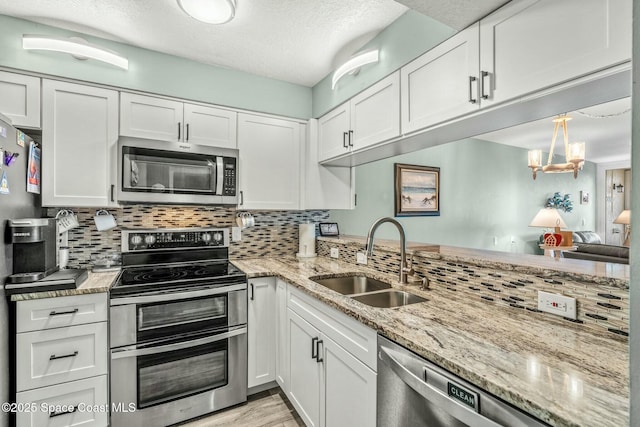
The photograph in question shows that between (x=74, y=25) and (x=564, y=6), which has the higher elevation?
(x=74, y=25)

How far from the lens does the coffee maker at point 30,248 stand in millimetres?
1548

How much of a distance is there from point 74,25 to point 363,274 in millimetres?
2436

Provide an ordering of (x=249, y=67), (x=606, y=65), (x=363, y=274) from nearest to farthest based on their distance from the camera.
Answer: (x=606, y=65)
(x=363, y=274)
(x=249, y=67)

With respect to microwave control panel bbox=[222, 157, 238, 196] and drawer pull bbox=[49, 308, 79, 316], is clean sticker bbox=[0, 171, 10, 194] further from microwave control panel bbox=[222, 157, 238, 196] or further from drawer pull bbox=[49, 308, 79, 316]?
microwave control panel bbox=[222, 157, 238, 196]

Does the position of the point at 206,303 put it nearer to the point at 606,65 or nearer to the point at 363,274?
the point at 363,274

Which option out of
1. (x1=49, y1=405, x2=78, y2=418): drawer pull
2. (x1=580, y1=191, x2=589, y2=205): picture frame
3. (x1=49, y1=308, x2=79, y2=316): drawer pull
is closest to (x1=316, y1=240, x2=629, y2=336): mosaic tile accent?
(x1=49, y1=308, x2=79, y2=316): drawer pull

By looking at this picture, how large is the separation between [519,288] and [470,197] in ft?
11.8

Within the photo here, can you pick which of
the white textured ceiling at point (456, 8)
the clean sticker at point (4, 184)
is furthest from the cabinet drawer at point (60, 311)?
the white textured ceiling at point (456, 8)

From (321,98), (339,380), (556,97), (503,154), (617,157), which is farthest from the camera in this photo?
(617,157)

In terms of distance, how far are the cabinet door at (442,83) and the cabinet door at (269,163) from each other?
1192 mm

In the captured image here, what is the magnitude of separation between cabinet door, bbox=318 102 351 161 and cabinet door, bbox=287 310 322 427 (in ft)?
4.13

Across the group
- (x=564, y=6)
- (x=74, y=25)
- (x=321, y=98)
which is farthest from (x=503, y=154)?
(x=74, y=25)

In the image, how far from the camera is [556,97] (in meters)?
1.12

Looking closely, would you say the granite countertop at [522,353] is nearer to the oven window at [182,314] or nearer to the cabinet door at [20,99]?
the oven window at [182,314]
